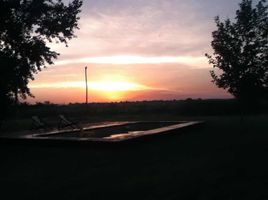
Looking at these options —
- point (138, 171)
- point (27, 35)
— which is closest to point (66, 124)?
point (27, 35)

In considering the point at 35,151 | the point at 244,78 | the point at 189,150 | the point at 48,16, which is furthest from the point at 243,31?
the point at 35,151

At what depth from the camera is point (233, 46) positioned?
25359mm

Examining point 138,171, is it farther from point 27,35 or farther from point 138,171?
point 27,35

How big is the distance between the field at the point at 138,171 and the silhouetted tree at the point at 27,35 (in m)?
4.18

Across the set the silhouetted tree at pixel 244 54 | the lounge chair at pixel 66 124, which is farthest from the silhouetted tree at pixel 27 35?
the silhouetted tree at pixel 244 54

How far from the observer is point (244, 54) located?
82.5ft

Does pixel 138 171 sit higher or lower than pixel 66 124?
lower

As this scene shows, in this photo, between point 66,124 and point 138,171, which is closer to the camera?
point 138,171

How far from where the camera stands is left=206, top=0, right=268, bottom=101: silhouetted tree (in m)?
25.0

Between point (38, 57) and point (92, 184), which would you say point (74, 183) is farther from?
point (38, 57)

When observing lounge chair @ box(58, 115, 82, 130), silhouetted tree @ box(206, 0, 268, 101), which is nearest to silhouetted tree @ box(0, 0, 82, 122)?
lounge chair @ box(58, 115, 82, 130)

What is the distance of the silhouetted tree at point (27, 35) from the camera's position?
2011 centimetres

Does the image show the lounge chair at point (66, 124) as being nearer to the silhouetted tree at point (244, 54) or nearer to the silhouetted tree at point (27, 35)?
the silhouetted tree at point (27, 35)

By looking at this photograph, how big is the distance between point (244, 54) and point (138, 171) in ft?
50.7
